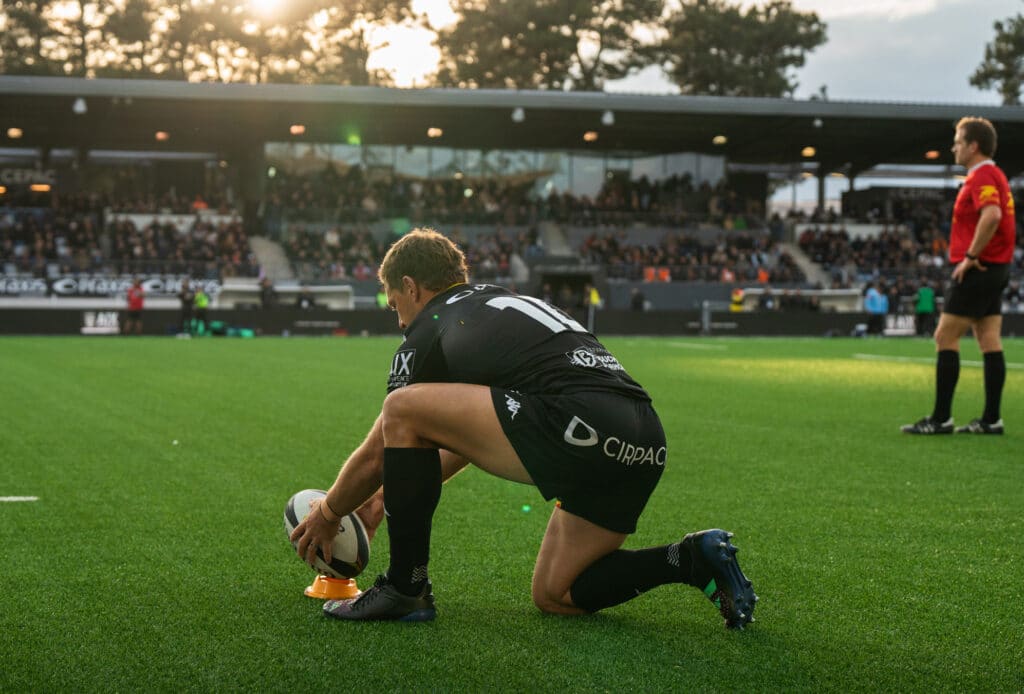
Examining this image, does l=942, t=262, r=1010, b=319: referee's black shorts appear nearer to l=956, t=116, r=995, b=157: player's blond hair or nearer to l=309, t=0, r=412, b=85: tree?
l=956, t=116, r=995, b=157: player's blond hair

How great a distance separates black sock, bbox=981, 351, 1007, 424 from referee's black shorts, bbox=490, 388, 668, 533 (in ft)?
19.3

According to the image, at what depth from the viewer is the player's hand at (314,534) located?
3.99 m

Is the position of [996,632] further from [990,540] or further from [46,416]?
[46,416]

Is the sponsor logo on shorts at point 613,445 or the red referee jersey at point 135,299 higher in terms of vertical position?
the sponsor logo on shorts at point 613,445

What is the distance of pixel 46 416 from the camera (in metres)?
10.4

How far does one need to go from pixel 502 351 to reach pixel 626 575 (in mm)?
820

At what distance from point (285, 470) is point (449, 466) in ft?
11.2

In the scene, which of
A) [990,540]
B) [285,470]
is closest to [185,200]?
[285,470]

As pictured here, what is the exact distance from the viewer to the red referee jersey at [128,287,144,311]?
1356 inches

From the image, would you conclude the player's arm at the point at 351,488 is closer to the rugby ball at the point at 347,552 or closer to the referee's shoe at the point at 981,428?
the rugby ball at the point at 347,552

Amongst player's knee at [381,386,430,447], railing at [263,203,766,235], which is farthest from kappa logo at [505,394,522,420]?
railing at [263,203,766,235]

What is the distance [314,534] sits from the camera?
4004 millimetres

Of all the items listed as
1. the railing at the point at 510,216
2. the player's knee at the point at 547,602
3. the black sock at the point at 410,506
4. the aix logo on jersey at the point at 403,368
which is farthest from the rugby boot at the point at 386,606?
the railing at the point at 510,216

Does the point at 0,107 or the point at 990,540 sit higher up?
the point at 0,107
